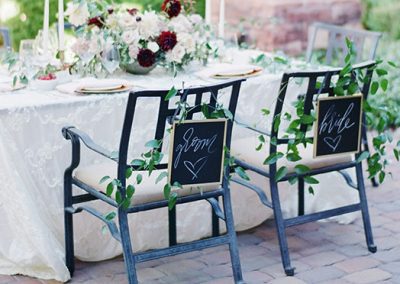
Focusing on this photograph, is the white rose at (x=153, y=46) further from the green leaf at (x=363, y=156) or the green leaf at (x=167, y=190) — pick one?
the green leaf at (x=363, y=156)

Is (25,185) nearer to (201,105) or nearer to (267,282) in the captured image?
(201,105)

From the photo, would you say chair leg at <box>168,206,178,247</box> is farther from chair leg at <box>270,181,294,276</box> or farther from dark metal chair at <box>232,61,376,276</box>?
chair leg at <box>270,181,294,276</box>

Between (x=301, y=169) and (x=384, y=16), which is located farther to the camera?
(x=384, y=16)

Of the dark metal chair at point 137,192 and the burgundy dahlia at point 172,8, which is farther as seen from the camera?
the burgundy dahlia at point 172,8

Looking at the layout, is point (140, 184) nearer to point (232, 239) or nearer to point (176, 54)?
point (232, 239)

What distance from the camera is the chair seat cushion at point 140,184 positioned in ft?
11.4

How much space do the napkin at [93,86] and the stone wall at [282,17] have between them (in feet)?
12.7

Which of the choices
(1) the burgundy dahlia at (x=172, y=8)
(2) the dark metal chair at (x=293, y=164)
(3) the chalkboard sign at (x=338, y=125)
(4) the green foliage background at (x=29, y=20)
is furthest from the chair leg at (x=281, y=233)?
(4) the green foliage background at (x=29, y=20)

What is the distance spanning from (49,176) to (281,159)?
1000 mm

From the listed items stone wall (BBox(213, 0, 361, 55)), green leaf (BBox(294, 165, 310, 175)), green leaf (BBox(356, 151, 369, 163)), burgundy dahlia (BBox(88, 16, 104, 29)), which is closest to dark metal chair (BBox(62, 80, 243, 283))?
green leaf (BBox(294, 165, 310, 175))

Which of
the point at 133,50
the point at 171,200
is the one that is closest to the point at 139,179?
the point at 171,200

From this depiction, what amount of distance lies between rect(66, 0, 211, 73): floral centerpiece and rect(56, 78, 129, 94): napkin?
20 centimetres

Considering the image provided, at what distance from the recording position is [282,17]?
25.7 feet

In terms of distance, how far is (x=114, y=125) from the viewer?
154 inches
